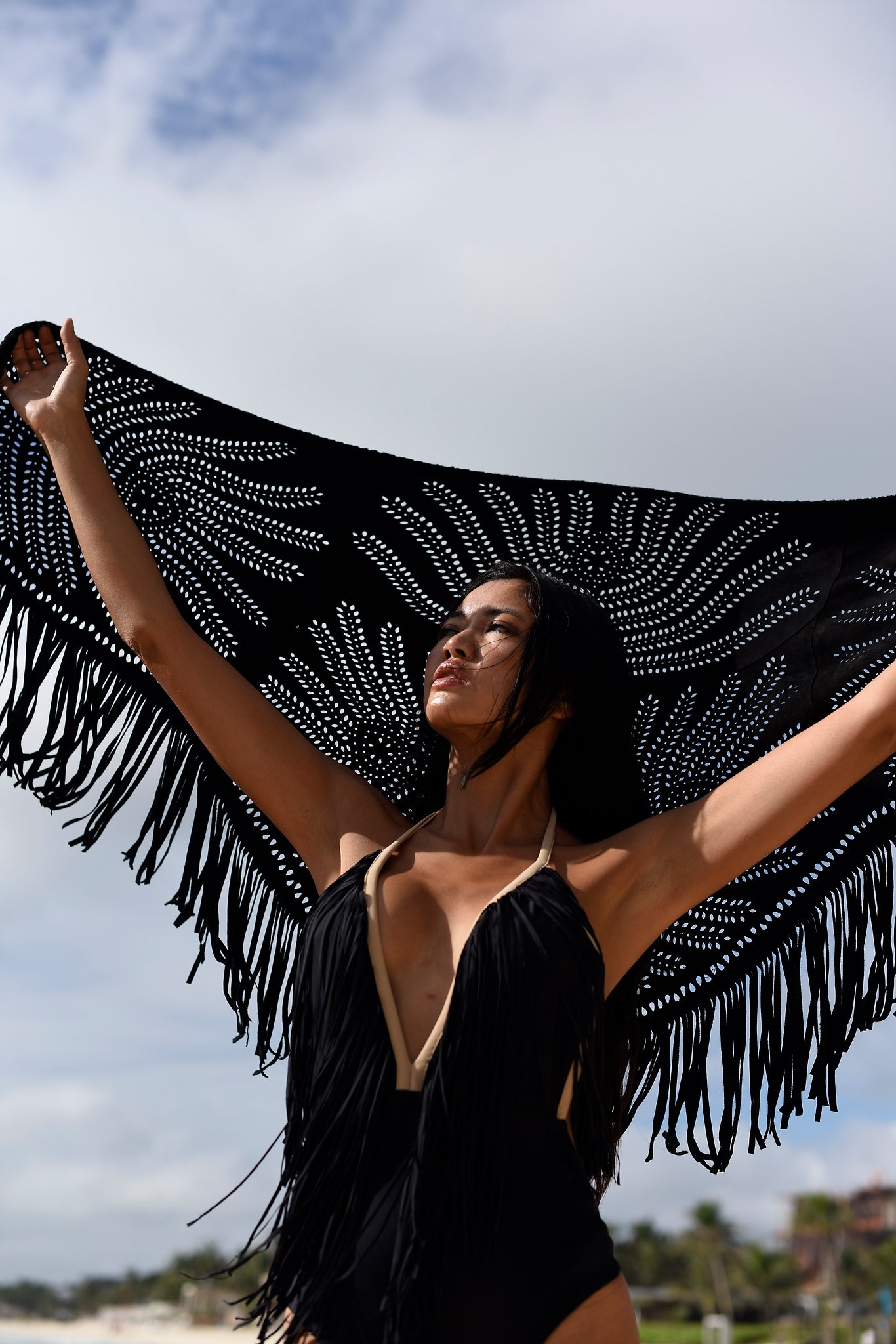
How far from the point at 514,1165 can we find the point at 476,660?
84cm

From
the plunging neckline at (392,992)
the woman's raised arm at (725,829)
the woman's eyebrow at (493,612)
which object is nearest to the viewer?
the plunging neckline at (392,992)

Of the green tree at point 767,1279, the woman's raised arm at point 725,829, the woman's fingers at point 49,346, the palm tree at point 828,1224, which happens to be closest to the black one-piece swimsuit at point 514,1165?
the woman's raised arm at point 725,829

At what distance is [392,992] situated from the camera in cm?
205

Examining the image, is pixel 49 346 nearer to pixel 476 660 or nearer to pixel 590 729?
pixel 476 660

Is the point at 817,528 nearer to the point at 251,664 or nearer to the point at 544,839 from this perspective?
the point at 544,839

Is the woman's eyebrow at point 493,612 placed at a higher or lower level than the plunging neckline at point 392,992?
higher

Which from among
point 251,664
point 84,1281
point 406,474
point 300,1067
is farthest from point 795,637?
point 84,1281

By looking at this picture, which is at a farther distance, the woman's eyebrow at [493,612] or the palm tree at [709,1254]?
the palm tree at [709,1254]

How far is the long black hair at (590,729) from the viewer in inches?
94.2

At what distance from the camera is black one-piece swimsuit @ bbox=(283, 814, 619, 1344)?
185 cm

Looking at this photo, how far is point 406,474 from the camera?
271cm

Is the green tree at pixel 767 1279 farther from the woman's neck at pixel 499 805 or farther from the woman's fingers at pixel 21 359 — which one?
the woman's fingers at pixel 21 359

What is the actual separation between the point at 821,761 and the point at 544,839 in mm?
474

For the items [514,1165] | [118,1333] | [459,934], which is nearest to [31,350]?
[459,934]
